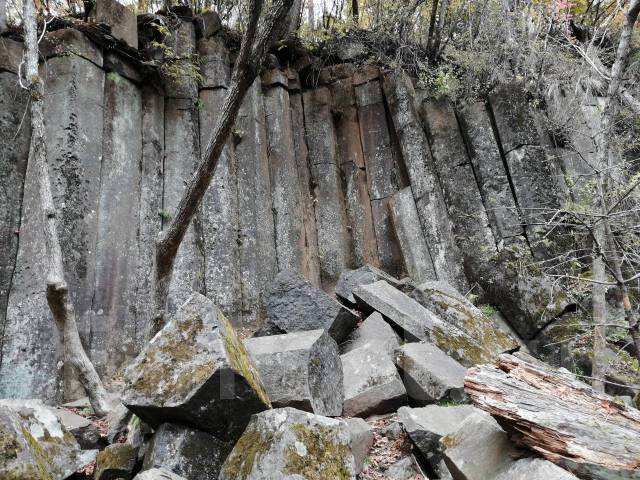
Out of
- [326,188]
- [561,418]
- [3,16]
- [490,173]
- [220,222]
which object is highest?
[3,16]

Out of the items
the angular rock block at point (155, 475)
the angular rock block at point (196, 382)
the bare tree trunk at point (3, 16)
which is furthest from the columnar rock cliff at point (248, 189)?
the angular rock block at point (155, 475)

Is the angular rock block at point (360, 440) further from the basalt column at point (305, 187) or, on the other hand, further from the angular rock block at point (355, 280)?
the basalt column at point (305, 187)

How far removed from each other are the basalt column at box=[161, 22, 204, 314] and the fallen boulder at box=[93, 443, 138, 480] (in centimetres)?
405

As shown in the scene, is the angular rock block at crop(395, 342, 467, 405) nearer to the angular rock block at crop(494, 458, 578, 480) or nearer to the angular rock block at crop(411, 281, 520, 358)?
the angular rock block at crop(411, 281, 520, 358)

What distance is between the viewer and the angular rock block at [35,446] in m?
2.95

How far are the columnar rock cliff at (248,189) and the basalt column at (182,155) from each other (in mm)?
26

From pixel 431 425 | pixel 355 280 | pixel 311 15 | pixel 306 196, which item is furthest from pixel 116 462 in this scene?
pixel 311 15

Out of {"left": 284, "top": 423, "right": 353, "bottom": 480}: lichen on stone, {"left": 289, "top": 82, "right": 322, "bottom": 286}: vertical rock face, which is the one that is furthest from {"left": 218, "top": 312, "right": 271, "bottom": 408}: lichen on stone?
{"left": 289, "top": 82, "right": 322, "bottom": 286}: vertical rock face

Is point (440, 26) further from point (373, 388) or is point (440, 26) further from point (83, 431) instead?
point (83, 431)

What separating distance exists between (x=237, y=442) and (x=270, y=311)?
10.4ft

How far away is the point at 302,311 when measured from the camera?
6137mm

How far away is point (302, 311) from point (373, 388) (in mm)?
1733

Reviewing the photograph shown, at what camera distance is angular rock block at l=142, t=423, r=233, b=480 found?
127 inches

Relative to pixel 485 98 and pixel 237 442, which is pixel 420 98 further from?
pixel 237 442
